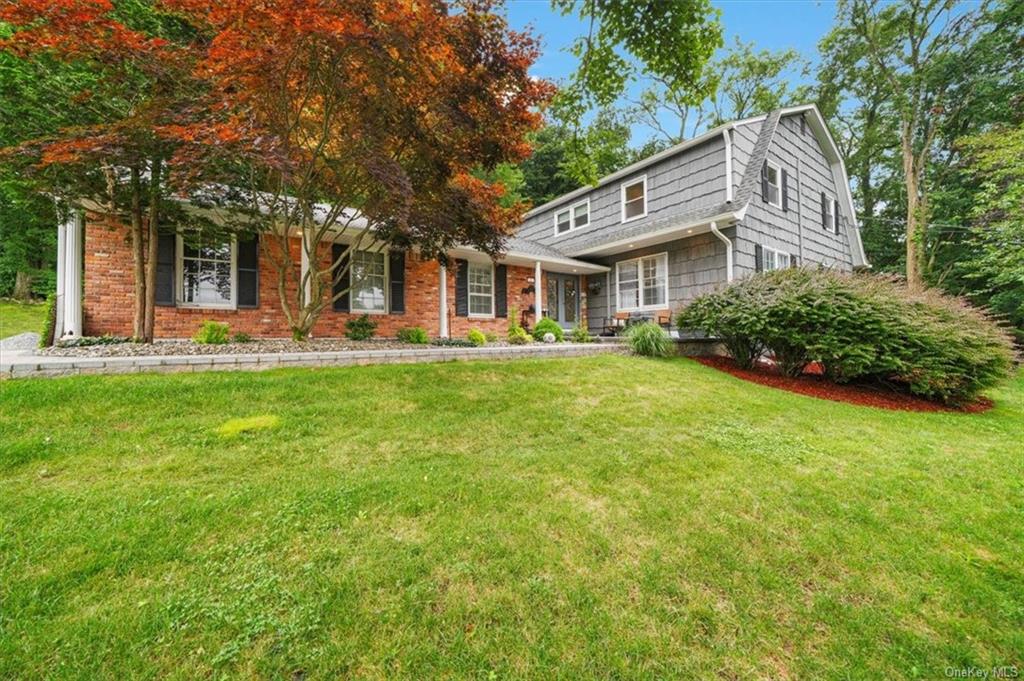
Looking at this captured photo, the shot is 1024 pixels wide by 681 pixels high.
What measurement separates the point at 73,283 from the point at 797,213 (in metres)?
17.0

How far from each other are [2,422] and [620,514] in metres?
4.92

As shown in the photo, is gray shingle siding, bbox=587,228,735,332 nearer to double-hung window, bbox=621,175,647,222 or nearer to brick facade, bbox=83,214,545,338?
double-hung window, bbox=621,175,647,222

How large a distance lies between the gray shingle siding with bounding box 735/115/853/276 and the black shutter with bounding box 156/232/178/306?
12.0 meters

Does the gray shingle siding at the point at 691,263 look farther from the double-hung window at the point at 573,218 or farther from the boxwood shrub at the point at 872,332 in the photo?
the double-hung window at the point at 573,218

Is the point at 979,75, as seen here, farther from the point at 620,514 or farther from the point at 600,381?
the point at 620,514

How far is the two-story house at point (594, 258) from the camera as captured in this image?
24.1 ft

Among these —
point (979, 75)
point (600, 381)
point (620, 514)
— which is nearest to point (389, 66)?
point (600, 381)

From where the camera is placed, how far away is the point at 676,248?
37.7 feet

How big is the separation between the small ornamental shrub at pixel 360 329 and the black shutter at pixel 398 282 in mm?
962

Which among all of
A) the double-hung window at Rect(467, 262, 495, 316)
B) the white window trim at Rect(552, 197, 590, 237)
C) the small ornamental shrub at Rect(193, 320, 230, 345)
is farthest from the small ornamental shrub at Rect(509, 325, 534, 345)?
the white window trim at Rect(552, 197, 590, 237)

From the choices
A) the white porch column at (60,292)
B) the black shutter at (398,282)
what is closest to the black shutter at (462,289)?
the black shutter at (398,282)

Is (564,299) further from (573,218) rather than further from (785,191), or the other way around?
(785,191)

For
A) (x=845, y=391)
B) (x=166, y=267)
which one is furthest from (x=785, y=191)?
(x=166, y=267)

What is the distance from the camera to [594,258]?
45.4ft
